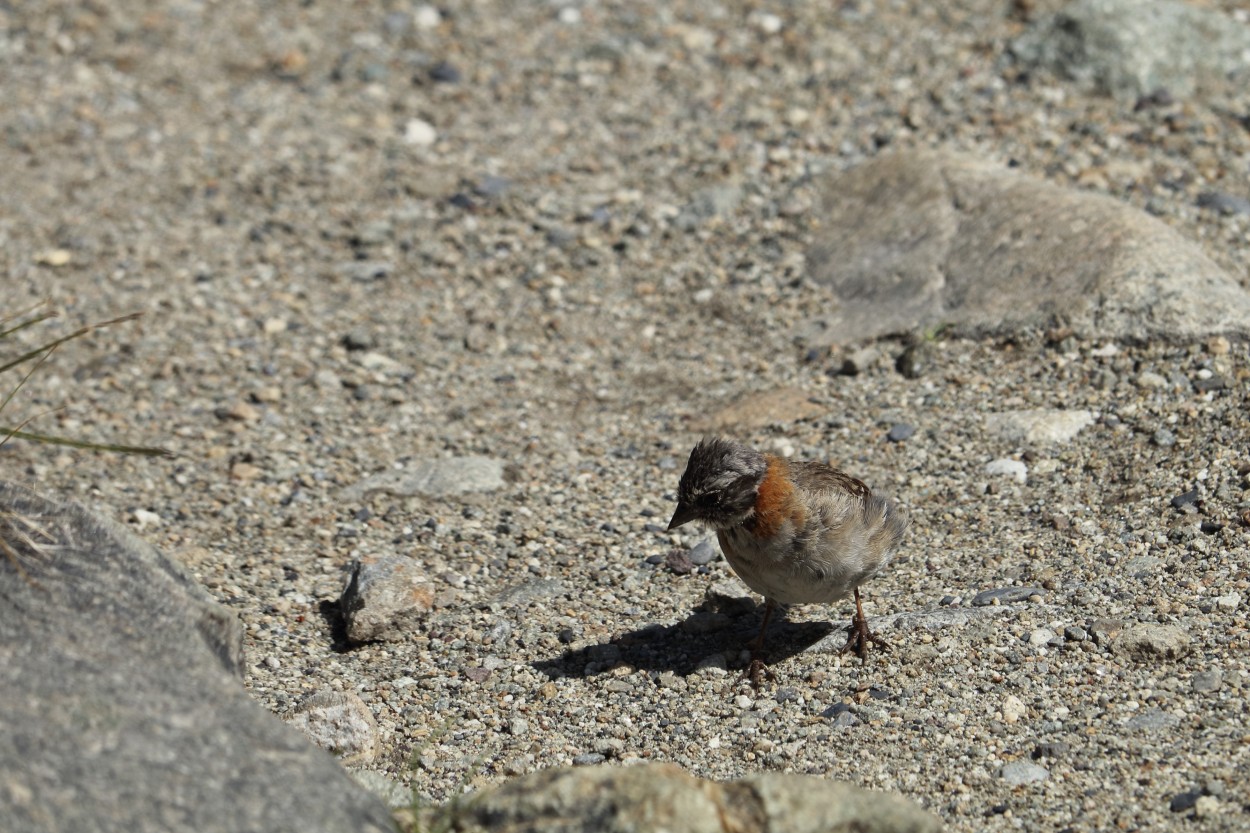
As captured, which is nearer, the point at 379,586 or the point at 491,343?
the point at 379,586

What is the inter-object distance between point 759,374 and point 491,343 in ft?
5.37

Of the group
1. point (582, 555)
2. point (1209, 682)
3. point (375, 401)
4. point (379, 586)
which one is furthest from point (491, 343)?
point (1209, 682)

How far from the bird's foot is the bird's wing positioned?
517 millimetres

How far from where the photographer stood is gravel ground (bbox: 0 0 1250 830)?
5.17 meters

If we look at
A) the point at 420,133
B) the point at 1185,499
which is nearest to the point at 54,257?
the point at 420,133

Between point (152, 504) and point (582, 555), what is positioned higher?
point (582, 555)

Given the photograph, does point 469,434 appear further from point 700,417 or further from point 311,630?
point 311,630

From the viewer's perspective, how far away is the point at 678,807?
3.72 meters

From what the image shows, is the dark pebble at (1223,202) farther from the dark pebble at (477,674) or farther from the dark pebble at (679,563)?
the dark pebble at (477,674)

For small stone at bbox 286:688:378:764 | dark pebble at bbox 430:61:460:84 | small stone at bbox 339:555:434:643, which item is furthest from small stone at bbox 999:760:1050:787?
dark pebble at bbox 430:61:460:84

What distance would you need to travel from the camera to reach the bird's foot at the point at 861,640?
5.51 metres

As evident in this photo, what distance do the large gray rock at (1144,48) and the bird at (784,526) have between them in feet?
17.1

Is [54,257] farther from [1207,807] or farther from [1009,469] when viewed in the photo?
[1207,807]

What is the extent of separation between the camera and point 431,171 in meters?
9.60
